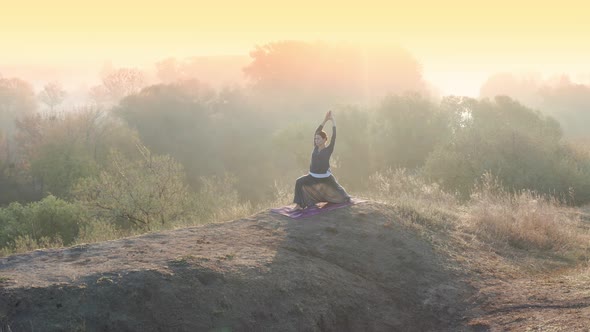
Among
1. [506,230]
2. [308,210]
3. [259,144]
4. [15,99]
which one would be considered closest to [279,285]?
[308,210]

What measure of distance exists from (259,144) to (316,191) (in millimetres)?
39582

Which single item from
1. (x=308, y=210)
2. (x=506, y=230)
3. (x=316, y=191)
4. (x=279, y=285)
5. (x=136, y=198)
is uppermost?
(x=316, y=191)

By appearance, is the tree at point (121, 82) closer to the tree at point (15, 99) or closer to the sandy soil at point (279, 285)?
the tree at point (15, 99)

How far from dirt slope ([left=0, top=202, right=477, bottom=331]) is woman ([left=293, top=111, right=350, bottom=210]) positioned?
0.55 metres

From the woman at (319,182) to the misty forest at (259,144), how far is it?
1.90m

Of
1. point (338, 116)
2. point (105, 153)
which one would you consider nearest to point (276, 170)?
point (338, 116)

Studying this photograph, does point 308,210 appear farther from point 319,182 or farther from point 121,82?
point 121,82

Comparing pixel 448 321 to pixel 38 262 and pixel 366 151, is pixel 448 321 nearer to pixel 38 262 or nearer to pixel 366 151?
pixel 38 262

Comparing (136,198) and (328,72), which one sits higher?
(328,72)

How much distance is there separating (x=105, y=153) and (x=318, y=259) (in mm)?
35159

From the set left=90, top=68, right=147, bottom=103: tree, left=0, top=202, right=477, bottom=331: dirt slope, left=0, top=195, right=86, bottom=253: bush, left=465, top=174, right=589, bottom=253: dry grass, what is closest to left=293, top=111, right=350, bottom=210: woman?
left=0, top=202, right=477, bottom=331: dirt slope

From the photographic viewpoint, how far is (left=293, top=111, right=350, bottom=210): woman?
11531 millimetres

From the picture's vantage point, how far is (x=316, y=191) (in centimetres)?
1170

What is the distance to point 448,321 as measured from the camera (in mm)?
8703
